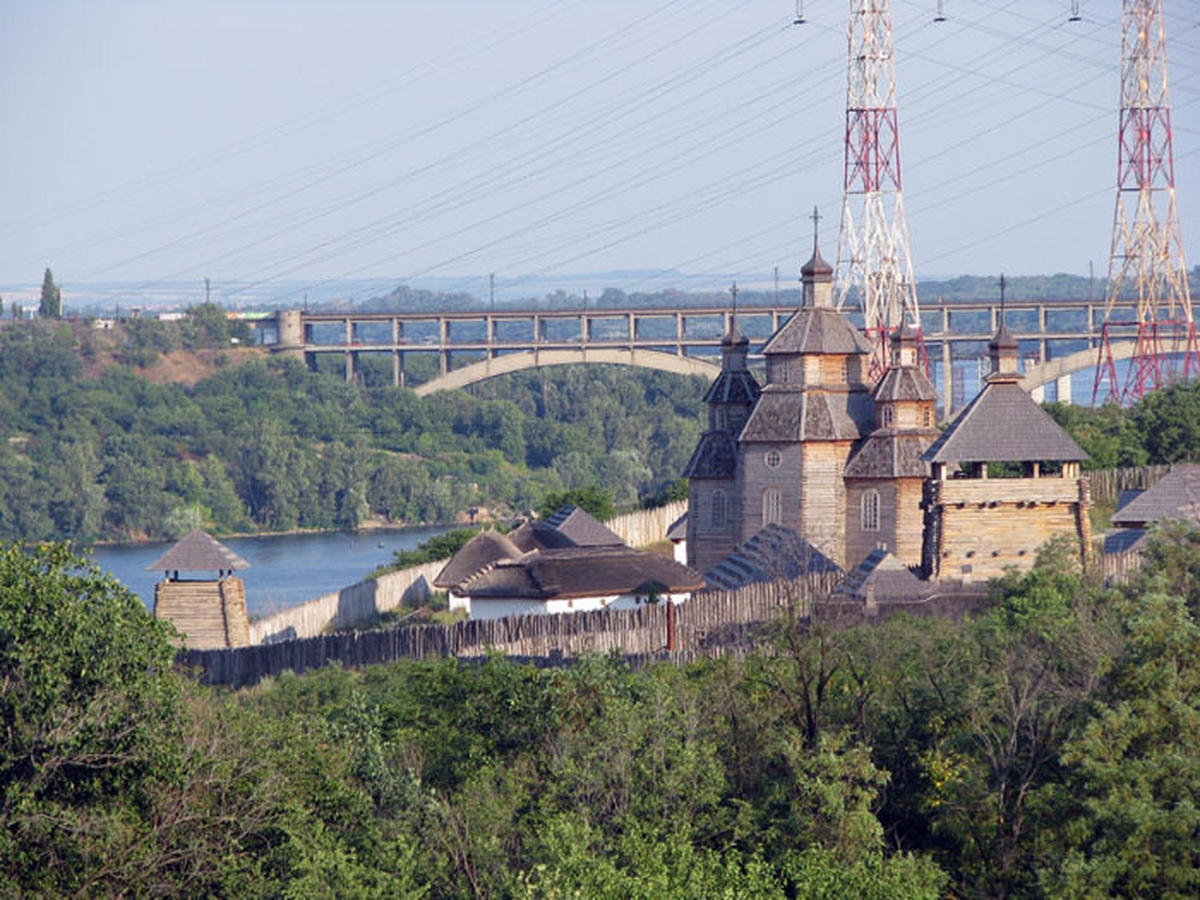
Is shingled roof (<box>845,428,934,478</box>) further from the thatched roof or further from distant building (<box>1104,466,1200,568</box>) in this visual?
the thatched roof

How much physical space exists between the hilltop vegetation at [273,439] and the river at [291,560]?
3708 millimetres

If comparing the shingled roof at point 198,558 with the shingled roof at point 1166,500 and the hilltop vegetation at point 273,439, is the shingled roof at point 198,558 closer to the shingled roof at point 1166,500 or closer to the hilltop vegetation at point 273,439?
the shingled roof at point 1166,500

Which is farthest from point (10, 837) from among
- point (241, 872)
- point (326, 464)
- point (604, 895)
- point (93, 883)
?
point (326, 464)

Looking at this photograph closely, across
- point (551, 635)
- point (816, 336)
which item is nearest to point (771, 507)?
point (816, 336)

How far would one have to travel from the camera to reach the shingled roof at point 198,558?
5184cm

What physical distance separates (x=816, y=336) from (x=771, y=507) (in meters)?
4.36

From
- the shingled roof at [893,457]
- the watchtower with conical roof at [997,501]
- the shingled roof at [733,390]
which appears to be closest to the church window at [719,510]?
the shingled roof at [733,390]

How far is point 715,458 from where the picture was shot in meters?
56.7

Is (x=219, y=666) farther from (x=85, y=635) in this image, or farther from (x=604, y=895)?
(x=604, y=895)

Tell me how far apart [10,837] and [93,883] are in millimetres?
1089

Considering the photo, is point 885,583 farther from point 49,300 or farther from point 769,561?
point 49,300

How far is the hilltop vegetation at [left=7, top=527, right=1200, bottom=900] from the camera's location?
24.4m

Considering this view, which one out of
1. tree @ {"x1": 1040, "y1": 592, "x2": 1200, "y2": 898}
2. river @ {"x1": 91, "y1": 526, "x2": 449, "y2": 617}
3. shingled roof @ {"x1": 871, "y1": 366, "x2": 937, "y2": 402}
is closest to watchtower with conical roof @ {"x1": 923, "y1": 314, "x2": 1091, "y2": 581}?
shingled roof @ {"x1": 871, "y1": 366, "x2": 937, "y2": 402}

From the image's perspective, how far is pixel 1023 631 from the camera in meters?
36.0
